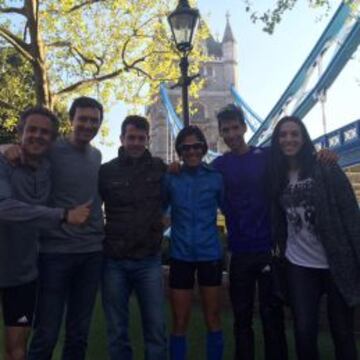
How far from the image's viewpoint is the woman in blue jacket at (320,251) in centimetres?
304

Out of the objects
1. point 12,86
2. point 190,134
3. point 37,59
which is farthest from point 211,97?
point 190,134

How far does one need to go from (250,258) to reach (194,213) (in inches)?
20.8

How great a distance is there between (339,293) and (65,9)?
11.2m

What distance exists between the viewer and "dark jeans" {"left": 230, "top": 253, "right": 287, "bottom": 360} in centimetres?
357

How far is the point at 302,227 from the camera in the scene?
321cm

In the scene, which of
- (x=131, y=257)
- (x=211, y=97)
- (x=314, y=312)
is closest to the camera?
(x=314, y=312)

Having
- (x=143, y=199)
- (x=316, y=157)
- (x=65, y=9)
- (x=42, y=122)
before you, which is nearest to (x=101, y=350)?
(x=143, y=199)

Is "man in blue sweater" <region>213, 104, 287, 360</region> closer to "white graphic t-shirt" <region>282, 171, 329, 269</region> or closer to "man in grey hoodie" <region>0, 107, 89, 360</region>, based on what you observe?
"white graphic t-shirt" <region>282, 171, 329, 269</region>

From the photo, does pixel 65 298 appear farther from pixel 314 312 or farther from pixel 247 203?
pixel 314 312

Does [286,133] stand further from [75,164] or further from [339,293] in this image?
[75,164]

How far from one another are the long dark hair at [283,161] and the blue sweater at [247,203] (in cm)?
16

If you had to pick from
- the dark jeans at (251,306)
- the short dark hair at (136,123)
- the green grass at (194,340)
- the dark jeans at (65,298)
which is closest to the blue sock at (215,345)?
the dark jeans at (251,306)

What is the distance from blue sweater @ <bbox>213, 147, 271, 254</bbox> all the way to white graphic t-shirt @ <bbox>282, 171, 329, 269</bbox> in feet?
1.00

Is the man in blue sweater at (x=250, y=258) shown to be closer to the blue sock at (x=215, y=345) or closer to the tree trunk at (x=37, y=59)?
the blue sock at (x=215, y=345)
